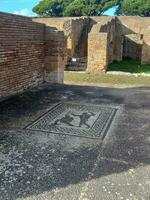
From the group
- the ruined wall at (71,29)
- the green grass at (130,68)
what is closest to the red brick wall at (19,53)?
the ruined wall at (71,29)

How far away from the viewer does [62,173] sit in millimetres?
4051

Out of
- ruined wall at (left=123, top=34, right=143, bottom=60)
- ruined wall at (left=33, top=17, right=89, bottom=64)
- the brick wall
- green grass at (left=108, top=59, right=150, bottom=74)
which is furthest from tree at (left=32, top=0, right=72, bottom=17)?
the brick wall

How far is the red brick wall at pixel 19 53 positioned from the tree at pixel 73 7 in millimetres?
36800

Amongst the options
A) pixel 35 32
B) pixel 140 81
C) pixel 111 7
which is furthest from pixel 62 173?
pixel 111 7

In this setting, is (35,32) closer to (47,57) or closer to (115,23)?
(47,57)

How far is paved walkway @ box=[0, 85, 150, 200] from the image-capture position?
3697 mm

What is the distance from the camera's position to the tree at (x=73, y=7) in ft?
148

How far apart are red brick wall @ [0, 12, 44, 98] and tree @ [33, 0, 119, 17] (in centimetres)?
3680

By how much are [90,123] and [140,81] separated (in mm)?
8457

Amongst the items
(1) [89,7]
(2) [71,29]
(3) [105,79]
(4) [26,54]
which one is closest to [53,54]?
(4) [26,54]

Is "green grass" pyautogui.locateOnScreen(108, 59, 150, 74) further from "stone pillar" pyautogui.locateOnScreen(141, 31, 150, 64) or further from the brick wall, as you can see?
the brick wall

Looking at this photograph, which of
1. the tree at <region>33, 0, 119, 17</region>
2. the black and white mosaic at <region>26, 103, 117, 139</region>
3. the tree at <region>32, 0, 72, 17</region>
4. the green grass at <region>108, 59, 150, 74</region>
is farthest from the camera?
the tree at <region>32, 0, 72, 17</region>

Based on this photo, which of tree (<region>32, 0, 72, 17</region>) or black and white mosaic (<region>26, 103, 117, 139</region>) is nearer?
black and white mosaic (<region>26, 103, 117, 139</region>)

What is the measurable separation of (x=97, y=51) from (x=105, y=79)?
1.92 meters
